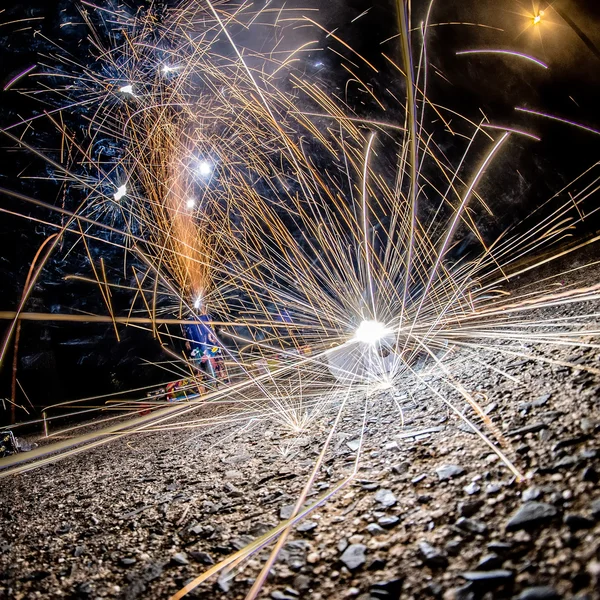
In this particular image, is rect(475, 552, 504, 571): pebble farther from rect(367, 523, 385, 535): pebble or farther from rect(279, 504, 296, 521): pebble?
rect(279, 504, 296, 521): pebble

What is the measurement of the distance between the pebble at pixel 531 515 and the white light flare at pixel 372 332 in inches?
144

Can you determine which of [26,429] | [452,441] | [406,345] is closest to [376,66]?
[406,345]

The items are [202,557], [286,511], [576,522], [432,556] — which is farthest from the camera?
[286,511]

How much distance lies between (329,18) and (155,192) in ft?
18.6

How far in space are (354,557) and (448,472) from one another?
520mm

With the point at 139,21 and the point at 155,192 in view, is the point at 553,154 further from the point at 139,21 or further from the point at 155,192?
the point at 139,21

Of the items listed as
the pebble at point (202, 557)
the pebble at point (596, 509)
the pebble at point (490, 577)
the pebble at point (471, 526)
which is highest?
the pebble at point (202, 557)

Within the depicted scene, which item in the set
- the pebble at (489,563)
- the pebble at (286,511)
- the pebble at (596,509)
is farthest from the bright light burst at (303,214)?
the pebble at (489,563)

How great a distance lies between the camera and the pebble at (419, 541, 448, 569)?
957 millimetres

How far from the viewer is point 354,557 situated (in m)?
1.11

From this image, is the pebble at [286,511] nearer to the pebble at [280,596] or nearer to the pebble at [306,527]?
the pebble at [306,527]

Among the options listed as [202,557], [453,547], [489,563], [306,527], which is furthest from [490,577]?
[202,557]

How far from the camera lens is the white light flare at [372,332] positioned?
16.1 ft

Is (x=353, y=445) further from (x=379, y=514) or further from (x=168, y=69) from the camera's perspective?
(x=168, y=69)
